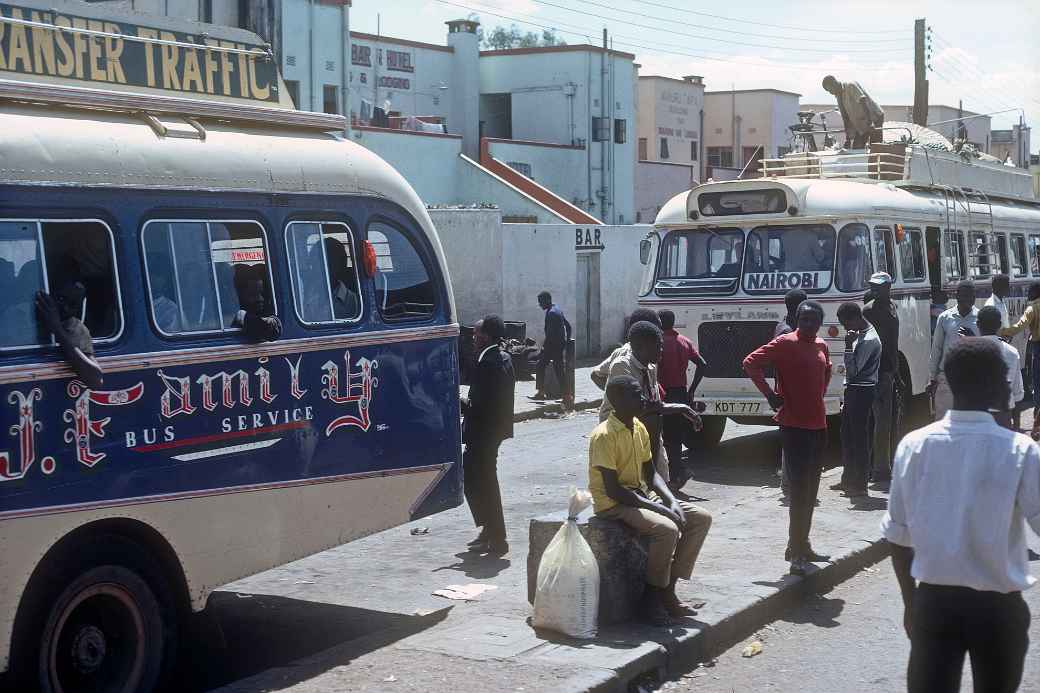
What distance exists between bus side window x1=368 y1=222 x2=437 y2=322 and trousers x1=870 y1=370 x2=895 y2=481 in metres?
→ 5.79

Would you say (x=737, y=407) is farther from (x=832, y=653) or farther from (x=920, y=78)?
(x=920, y=78)

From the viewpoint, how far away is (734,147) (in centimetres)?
6391

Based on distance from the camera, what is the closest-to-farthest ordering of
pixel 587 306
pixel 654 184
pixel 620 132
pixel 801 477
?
pixel 801 477, pixel 587 306, pixel 620 132, pixel 654 184

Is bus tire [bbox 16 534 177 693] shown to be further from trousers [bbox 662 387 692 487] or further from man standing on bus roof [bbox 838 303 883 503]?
man standing on bus roof [bbox 838 303 883 503]

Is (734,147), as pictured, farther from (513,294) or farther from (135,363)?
(135,363)

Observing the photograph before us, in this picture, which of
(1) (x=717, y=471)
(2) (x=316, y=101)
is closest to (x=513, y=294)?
(2) (x=316, y=101)

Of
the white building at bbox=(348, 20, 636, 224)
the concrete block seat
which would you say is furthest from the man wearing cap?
the white building at bbox=(348, 20, 636, 224)

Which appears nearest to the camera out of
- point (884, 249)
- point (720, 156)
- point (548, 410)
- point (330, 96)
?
point (884, 249)

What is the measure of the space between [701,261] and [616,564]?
7985 mm

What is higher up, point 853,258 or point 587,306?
point 853,258

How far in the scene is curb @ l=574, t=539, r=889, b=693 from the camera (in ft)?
22.1

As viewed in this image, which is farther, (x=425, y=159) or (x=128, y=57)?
(x=425, y=159)

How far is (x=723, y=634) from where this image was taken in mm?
7754

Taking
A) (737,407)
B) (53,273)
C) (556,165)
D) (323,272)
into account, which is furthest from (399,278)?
(556,165)
